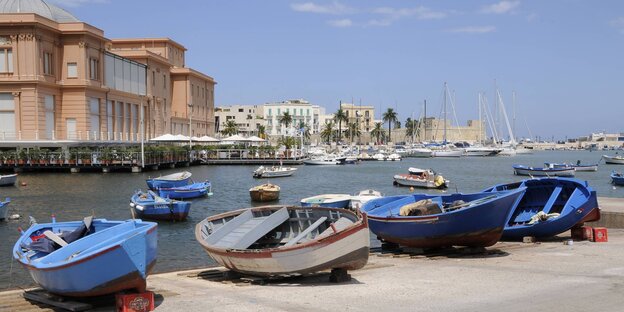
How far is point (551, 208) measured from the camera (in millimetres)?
22672

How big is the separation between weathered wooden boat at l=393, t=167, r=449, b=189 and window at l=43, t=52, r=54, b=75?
41.6 meters

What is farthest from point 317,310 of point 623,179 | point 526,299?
point 623,179

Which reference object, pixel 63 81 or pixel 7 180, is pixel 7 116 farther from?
pixel 7 180

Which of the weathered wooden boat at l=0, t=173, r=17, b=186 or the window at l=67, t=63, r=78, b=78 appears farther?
the window at l=67, t=63, r=78, b=78

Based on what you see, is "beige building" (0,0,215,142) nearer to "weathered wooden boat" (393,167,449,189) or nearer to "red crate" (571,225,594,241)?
"weathered wooden boat" (393,167,449,189)

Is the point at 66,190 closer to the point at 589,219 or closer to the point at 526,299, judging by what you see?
the point at 589,219

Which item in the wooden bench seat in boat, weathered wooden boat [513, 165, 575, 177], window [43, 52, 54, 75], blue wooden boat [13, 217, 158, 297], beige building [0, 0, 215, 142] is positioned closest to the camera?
blue wooden boat [13, 217, 158, 297]

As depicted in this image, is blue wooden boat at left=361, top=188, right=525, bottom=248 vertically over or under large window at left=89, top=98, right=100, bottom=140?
under

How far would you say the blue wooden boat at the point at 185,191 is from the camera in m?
44.2

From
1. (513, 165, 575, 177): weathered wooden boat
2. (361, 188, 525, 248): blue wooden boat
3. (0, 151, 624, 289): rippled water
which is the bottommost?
(0, 151, 624, 289): rippled water

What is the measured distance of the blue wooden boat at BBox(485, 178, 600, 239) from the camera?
21516 mm

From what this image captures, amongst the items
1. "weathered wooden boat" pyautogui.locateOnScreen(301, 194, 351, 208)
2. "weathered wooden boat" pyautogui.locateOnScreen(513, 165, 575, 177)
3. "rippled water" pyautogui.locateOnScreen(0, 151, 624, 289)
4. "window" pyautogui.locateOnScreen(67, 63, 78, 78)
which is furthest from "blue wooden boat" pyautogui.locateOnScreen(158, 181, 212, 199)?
"weathered wooden boat" pyautogui.locateOnScreen(513, 165, 575, 177)

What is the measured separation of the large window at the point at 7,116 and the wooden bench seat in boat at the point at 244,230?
6289cm

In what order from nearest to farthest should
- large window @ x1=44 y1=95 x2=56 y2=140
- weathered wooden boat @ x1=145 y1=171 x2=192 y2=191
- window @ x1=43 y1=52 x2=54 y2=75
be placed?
weathered wooden boat @ x1=145 y1=171 x2=192 y2=191 < window @ x1=43 y1=52 x2=54 y2=75 < large window @ x1=44 y1=95 x2=56 y2=140
